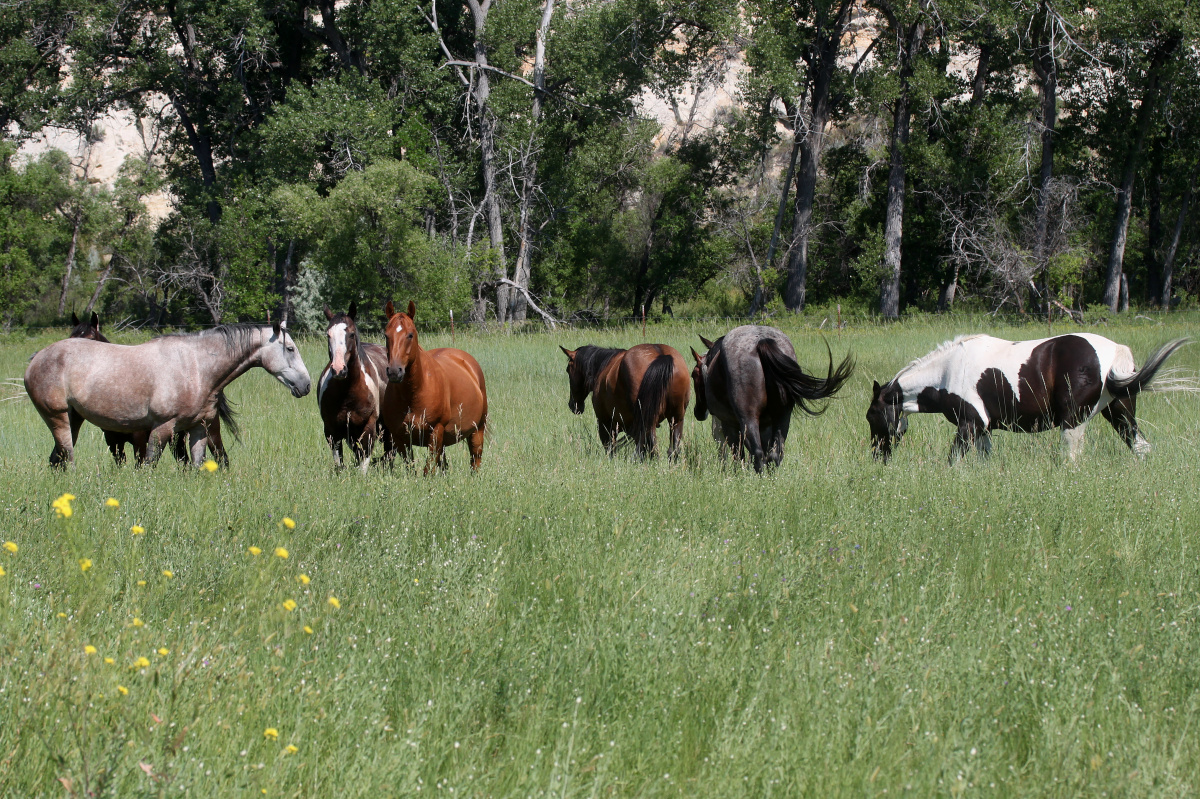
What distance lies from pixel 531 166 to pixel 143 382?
91.2 ft

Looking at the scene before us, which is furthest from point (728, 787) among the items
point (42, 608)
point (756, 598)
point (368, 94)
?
point (368, 94)

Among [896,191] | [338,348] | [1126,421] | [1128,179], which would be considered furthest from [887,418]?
[1128,179]

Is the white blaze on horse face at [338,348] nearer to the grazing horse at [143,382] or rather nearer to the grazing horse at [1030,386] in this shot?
the grazing horse at [143,382]

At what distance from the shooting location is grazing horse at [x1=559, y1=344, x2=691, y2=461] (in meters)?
8.64

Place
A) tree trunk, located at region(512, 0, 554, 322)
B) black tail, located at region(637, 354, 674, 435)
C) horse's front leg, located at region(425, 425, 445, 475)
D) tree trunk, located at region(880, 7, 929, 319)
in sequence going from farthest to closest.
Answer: tree trunk, located at region(512, 0, 554, 322) < tree trunk, located at region(880, 7, 929, 319) < black tail, located at region(637, 354, 674, 435) < horse's front leg, located at region(425, 425, 445, 475)

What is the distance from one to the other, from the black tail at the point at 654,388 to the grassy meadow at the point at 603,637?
7.67 ft

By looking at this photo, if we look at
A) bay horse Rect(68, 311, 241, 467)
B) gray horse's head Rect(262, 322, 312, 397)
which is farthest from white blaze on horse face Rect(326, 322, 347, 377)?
bay horse Rect(68, 311, 241, 467)

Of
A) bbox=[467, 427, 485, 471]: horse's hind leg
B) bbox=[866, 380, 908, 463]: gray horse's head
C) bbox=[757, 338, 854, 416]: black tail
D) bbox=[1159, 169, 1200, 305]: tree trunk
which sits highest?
bbox=[1159, 169, 1200, 305]: tree trunk

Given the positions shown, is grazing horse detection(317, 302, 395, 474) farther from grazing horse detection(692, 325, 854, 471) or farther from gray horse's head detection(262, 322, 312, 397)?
grazing horse detection(692, 325, 854, 471)

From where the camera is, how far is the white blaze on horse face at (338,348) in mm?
7387

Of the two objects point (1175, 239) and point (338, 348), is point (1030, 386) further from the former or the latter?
point (1175, 239)

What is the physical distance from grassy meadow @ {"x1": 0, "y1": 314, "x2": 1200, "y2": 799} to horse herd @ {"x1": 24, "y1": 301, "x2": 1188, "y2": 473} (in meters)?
1.43

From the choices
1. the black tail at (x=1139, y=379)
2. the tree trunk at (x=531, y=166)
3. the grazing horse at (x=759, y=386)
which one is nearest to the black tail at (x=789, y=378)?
the grazing horse at (x=759, y=386)

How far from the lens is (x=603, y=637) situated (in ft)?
11.2
